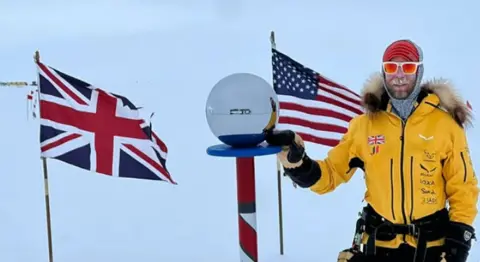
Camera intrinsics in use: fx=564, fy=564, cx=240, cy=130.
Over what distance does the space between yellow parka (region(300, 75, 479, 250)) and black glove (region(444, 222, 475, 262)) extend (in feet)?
0.14

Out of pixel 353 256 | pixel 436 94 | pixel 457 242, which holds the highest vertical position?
pixel 436 94

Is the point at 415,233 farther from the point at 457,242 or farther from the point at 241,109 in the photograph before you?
the point at 241,109

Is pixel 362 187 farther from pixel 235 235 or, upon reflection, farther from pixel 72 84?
pixel 72 84

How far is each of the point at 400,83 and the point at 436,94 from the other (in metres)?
0.20

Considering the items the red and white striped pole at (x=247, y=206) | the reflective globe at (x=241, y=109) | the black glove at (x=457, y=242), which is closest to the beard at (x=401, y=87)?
the black glove at (x=457, y=242)

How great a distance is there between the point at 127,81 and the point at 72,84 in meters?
18.9

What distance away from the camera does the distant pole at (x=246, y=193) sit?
229 cm

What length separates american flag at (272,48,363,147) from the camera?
5.36m

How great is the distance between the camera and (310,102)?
5.40m

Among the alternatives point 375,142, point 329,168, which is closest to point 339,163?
point 329,168

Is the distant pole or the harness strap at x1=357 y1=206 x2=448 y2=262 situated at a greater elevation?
the distant pole

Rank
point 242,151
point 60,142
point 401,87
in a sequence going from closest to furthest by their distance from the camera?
point 242,151 < point 401,87 < point 60,142

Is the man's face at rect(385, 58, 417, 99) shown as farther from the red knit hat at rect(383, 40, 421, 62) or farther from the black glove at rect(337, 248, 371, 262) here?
the black glove at rect(337, 248, 371, 262)

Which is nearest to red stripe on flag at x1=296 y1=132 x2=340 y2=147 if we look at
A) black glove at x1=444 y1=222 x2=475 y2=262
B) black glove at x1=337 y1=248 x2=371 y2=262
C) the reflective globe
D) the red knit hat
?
black glove at x1=337 y1=248 x2=371 y2=262
